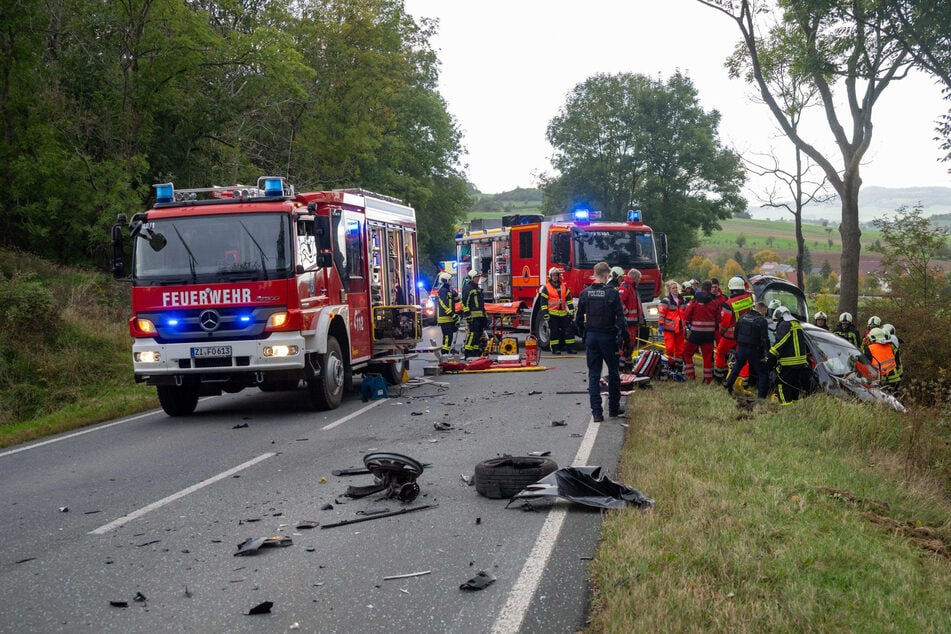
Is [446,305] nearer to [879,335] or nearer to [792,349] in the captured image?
[879,335]

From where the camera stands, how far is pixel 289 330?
10945 mm

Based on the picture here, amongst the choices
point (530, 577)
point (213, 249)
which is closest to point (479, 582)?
point (530, 577)

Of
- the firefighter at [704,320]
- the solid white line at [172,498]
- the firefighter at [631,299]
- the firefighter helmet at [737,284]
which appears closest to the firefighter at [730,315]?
the firefighter helmet at [737,284]

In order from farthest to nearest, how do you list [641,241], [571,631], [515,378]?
[641,241]
[515,378]
[571,631]

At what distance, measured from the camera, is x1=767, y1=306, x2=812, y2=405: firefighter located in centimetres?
1146

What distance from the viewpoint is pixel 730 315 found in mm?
13812

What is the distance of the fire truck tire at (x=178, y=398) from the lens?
39.0 feet

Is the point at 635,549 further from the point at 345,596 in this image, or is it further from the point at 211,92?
the point at 211,92

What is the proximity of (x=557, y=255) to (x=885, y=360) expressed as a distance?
8.47 metres

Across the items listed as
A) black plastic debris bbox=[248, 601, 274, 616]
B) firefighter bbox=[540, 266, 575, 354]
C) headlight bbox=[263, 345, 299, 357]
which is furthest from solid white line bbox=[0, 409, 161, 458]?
firefighter bbox=[540, 266, 575, 354]

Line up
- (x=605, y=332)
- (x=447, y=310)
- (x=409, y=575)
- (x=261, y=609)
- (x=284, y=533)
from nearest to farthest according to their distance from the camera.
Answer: (x=261, y=609) < (x=409, y=575) < (x=284, y=533) < (x=605, y=332) < (x=447, y=310)

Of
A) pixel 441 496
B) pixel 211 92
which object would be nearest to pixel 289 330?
pixel 441 496

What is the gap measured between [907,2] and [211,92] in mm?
17220

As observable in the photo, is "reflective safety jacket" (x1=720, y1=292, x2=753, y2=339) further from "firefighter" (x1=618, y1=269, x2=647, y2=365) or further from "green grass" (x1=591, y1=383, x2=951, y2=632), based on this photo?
"green grass" (x1=591, y1=383, x2=951, y2=632)
